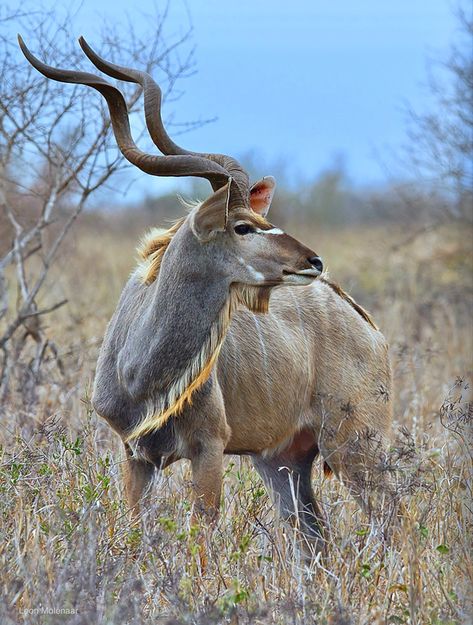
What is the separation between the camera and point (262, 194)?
5914mm

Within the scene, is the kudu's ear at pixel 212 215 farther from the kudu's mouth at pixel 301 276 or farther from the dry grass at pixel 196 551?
the dry grass at pixel 196 551

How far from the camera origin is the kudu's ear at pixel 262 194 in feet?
19.3

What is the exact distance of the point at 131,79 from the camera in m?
5.52

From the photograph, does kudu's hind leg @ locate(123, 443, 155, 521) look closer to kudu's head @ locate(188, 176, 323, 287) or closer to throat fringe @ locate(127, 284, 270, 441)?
throat fringe @ locate(127, 284, 270, 441)

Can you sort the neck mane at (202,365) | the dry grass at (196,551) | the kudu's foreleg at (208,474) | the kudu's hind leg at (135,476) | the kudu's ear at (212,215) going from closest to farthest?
1. the dry grass at (196,551)
2. the kudu's ear at (212,215)
3. the neck mane at (202,365)
4. the kudu's foreleg at (208,474)
5. the kudu's hind leg at (135,476)

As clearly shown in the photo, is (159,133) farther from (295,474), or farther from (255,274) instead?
(295,474)

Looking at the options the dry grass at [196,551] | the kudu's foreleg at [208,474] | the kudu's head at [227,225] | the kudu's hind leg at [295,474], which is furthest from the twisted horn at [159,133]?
the kudu's hind leg at [295,474]

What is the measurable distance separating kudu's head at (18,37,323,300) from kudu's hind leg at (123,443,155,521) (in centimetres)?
118

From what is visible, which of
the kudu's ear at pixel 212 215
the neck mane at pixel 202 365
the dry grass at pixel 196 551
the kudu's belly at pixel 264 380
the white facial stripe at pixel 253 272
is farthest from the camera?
the kudu's belly at pixel 264 380

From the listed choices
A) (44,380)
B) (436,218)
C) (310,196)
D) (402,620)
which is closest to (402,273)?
(436,218)

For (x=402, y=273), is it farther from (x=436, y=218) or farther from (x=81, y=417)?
(x=81, y=417)

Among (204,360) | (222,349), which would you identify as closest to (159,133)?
(204,360)

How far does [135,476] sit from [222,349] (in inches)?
33.2

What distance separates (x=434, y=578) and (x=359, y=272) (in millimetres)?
14581
